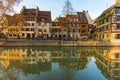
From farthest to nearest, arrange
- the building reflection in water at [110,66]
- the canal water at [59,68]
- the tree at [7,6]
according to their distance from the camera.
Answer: the tree at [7,6]
the building reflection in water at [110,66]
the canal water at [59,68]

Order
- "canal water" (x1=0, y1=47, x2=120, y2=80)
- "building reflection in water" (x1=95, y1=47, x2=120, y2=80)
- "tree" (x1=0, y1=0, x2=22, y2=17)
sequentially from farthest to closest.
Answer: "tree" (x1=0, y1=0, x2=22, y2=17) → "building reflection in water" (x1=95, y1=47, x2=120, y2=80) → "canal water" (x1=0, y1=47, x2=120, y2=80)

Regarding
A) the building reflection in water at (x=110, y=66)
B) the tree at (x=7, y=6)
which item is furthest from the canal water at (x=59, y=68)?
the tree at (x=7, y=6)

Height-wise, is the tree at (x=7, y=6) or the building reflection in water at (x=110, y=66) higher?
the tree at (x=7, y=6)

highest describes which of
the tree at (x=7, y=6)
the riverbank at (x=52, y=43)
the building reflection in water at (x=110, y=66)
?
the tree at (x=7, y=6)

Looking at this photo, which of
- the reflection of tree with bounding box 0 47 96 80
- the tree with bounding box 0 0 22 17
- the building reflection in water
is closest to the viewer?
the building reflection in water

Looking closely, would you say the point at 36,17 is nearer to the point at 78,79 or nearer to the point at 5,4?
the point at 5,4

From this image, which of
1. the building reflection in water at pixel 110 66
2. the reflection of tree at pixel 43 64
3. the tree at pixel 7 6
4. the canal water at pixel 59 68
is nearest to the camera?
the canal water at pixel 59 68

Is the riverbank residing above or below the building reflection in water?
above

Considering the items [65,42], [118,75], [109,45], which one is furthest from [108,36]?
[118,75]

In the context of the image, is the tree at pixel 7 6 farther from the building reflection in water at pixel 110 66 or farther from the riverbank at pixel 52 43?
the building reflection in water at pixel 110 66

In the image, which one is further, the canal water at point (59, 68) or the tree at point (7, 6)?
the tree at point (7, 6)

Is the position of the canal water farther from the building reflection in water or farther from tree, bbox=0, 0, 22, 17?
tree, bbox=0, 0, 22, 17

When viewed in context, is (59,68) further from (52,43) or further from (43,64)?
(52,43)

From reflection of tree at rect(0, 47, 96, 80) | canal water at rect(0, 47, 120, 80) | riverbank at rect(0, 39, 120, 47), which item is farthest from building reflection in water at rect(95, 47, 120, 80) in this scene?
riverbank at rect(0, 39, 120, 47)
